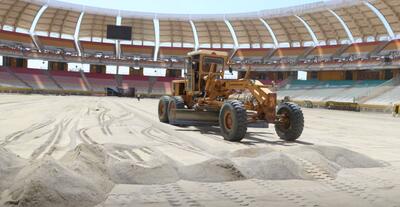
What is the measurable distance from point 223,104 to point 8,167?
692cm

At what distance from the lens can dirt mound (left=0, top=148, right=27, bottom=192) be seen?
212 inches

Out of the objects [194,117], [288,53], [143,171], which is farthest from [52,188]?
[288,53]

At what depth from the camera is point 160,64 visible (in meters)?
76.7

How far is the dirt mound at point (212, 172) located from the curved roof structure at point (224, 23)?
164 feet

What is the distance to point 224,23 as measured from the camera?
227 ft

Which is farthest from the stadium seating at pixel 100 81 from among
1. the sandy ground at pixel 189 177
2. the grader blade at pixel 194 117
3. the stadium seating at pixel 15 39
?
the sandy ground at pixel 189 177

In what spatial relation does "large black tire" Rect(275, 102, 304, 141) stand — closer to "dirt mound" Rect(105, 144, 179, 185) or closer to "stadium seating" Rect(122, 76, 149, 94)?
"dirt mound" Rect(105, 144, 179, 185)

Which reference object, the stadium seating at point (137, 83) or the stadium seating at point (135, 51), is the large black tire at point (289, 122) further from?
the stadium seating at point (135, 51)

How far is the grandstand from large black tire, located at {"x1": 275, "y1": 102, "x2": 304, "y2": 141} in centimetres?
4187

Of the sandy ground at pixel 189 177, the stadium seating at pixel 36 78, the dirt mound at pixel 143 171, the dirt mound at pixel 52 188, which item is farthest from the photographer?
the stadium seating at pixel 36 78

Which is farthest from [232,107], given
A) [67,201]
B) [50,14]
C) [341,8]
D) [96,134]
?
[50,14]

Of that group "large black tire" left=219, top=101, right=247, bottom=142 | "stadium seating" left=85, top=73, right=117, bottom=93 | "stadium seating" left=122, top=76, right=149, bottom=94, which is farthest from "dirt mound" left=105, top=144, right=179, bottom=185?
"stadium seating" left=122, top=76, right=149, bottom=94

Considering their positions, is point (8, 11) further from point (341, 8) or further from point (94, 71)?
point (341, 8)

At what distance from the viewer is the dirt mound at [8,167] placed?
5391 millimetres
